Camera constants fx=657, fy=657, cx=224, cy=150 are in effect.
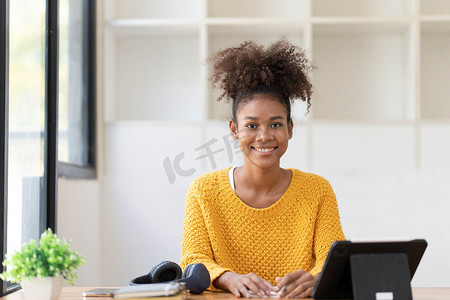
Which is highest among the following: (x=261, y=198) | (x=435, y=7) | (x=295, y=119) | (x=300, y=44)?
(x=435, y=7)

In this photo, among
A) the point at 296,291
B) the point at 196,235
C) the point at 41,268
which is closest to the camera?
the point at 41,268

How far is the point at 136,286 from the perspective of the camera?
62.0 inches

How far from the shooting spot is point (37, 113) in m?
2.57

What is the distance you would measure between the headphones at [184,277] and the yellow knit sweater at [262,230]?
35 cm

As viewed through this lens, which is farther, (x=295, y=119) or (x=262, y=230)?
(x=295, y=119)

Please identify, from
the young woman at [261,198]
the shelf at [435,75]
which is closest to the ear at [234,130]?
the young woman at [261,198]

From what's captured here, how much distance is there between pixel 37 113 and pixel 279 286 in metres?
1.31

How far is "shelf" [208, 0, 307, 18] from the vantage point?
12.3 feet

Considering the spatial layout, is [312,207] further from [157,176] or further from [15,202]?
[157,176]

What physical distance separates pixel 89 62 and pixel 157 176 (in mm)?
721

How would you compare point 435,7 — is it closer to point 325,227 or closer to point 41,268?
point 325,227

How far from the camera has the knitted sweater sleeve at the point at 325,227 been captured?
211 cm

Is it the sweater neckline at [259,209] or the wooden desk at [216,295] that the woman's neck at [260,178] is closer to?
the sweater neckline at [259,209]

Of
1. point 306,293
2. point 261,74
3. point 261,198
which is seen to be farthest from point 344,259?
point 261,74
